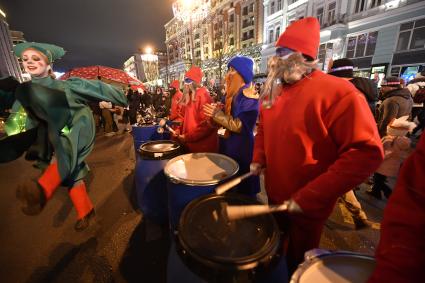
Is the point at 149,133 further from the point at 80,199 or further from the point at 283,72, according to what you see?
the point at 283,72

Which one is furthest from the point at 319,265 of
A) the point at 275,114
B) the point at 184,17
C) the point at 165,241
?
the point at 184,17

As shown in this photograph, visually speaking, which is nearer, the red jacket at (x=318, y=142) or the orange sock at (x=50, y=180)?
the red jacket at (x=318, y=142)

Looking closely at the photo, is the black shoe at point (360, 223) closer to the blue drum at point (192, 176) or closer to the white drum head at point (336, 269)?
the blue drum at point (192, 176)

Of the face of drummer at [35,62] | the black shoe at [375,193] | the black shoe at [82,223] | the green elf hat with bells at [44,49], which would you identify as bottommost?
the black shoe at [375,193]

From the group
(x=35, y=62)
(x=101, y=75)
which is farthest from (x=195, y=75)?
(x=101, y=75)

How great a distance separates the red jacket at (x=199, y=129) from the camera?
9.72 ft

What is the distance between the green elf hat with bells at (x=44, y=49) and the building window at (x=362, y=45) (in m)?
21.0

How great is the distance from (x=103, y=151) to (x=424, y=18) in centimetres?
2029

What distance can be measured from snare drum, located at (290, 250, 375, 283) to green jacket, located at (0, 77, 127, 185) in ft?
7.10

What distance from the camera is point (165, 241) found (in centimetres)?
266

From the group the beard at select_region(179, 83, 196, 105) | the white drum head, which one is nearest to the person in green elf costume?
the beard at select_region(179, 83, 196, 105)

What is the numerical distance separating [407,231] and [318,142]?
26.9 inches

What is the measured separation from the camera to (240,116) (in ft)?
7.78

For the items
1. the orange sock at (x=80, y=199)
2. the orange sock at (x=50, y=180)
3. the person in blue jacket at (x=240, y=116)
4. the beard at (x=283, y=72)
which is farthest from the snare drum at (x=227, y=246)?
the orange sock at (x=80, y=199)
